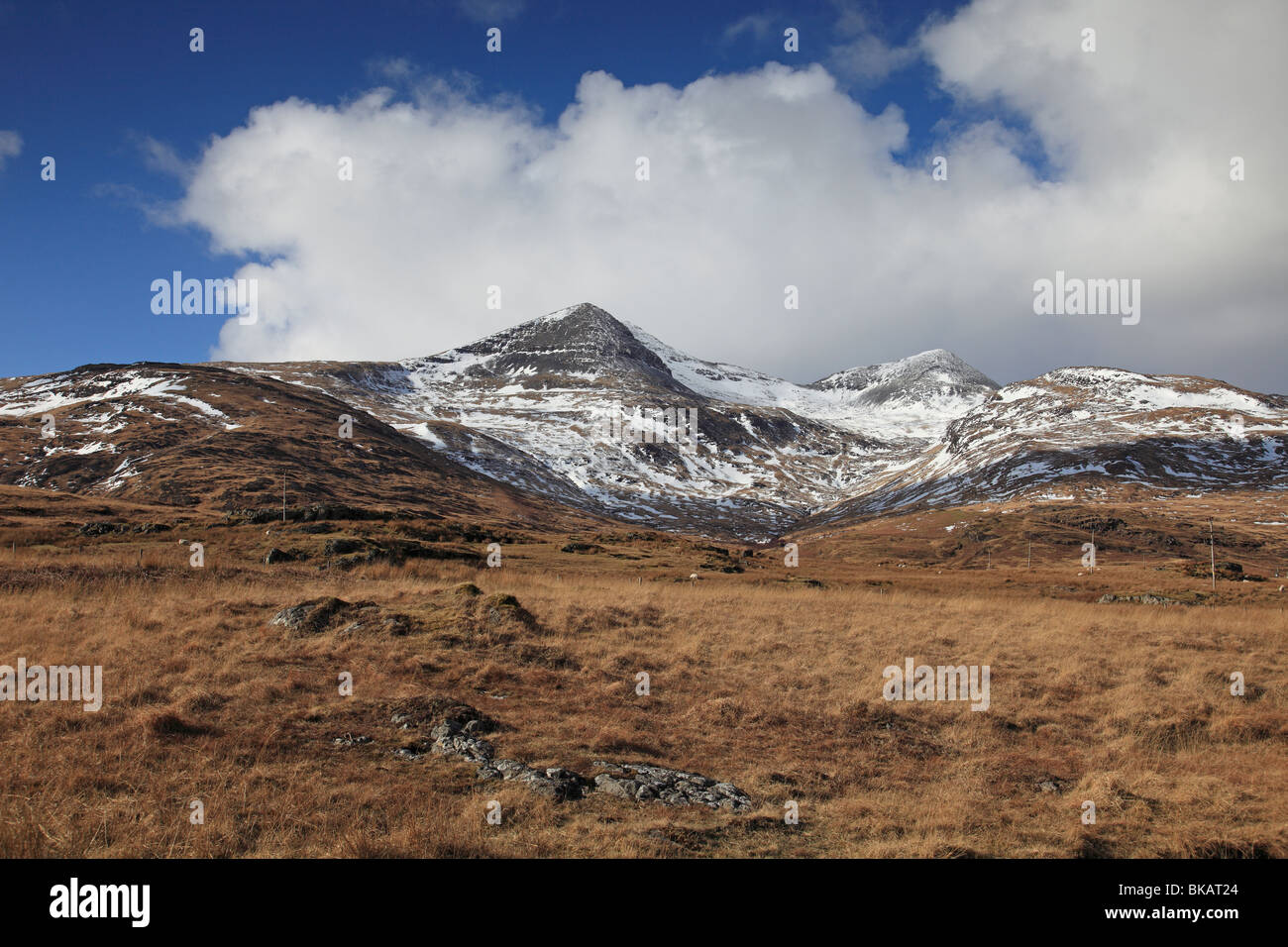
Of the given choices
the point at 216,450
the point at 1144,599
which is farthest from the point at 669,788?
the point at 216,450

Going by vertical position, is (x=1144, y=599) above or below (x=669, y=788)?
below

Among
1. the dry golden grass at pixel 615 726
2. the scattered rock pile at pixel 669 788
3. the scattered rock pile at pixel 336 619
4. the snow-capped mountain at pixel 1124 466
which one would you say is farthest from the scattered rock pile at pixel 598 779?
the snow-capped mountain at pixel 1124 466

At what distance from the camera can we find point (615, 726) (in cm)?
1323

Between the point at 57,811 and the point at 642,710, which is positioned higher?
the point at 57,811

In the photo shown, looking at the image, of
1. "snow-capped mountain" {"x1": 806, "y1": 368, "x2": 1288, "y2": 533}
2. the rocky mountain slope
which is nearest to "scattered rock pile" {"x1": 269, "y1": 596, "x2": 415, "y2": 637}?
the rocky mountain slope

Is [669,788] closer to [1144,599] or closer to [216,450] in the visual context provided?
[1144,599]

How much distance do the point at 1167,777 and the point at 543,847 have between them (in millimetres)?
11771

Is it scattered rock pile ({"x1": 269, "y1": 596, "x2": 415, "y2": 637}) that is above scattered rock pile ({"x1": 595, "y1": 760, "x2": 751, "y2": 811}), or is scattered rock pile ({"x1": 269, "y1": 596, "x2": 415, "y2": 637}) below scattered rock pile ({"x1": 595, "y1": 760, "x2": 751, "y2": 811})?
above

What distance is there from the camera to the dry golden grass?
8531mm

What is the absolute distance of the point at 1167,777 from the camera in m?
12.2

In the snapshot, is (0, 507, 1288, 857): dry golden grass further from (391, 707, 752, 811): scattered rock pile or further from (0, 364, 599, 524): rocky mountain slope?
(0, 364, 599, 524): rocky mountain slope
